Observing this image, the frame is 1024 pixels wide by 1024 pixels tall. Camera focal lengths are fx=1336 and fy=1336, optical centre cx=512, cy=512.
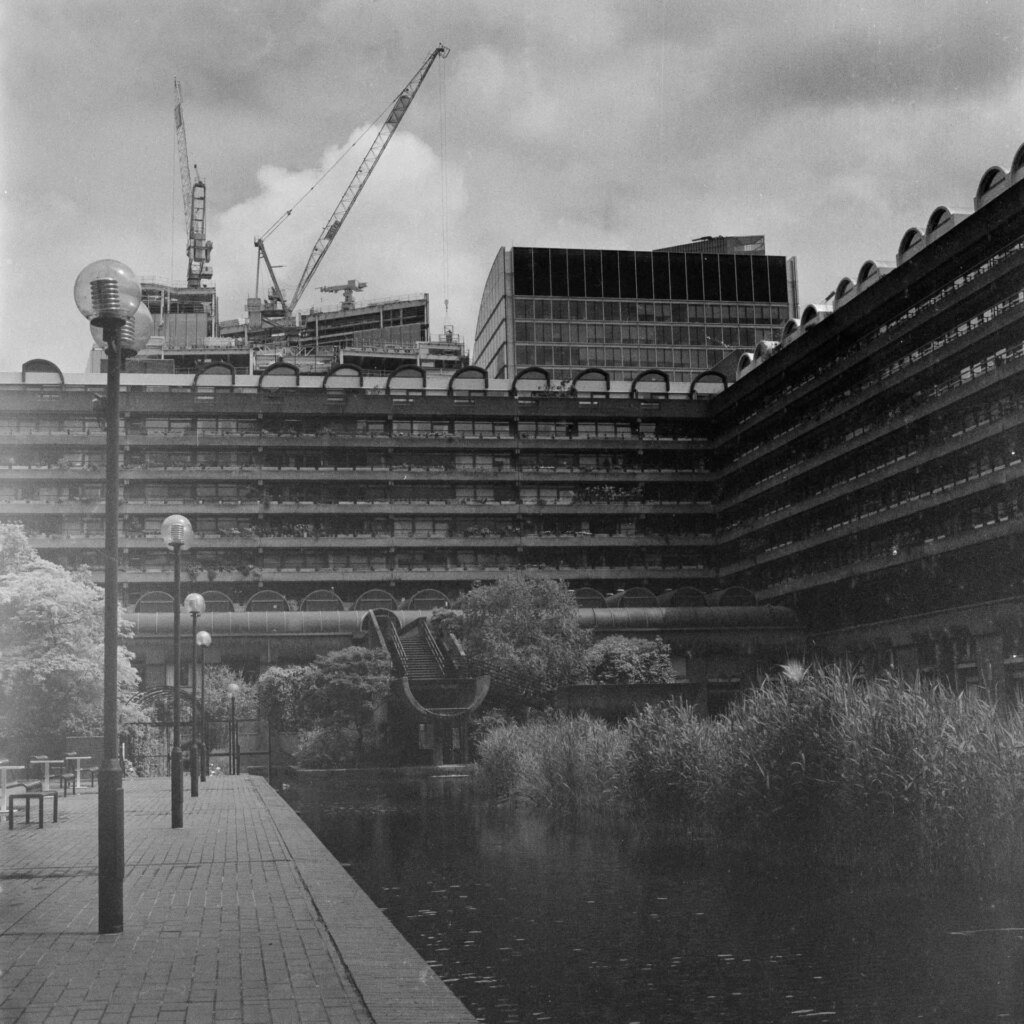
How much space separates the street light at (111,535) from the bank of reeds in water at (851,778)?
10.2 meters

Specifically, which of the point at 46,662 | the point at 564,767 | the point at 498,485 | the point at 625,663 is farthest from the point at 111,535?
the point at 498,485

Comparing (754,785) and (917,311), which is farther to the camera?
(917,311)

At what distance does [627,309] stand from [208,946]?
132759mm

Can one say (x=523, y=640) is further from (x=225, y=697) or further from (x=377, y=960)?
(x=377, y=960)

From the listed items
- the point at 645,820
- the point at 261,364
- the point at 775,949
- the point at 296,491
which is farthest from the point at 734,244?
the point at 775,949

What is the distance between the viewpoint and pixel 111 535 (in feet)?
39.5

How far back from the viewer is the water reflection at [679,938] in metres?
9.84

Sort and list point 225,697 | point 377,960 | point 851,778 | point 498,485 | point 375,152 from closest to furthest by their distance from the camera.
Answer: point 377,960
point 851,778
point 225,697
point 498,485
point 375,152

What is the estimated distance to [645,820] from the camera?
80.6 feet

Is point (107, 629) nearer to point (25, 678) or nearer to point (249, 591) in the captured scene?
point (25, 678)

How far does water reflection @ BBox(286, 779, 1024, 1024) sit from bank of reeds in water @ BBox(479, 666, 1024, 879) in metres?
1.27

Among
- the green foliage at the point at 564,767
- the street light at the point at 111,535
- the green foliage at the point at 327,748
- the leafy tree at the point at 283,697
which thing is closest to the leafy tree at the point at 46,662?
the green foliage at the point at 327,748

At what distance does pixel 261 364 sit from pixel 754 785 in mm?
144537

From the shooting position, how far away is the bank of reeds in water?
56.4 feet
